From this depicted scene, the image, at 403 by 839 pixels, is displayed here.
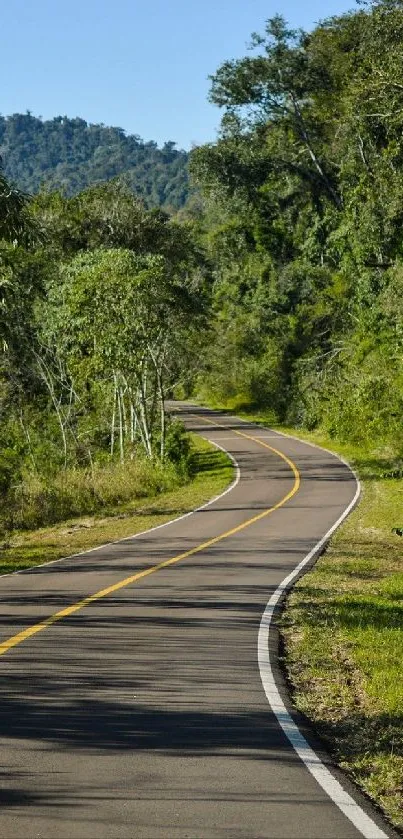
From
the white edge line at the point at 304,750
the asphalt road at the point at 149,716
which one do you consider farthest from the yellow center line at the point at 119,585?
the white edge line at the point at 304,750

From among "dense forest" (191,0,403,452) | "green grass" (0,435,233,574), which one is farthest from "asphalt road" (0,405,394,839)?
"dense forest" (191,0,403,452)

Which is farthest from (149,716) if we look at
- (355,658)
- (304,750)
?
(355,658)

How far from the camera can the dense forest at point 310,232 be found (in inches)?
1965

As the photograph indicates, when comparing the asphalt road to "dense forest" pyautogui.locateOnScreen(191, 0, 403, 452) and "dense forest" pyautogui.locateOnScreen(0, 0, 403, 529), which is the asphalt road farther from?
"dense forest" pyautogui.locateOnScreen(191, 0, 403, 452)

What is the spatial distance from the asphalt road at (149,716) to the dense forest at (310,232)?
28.2 m

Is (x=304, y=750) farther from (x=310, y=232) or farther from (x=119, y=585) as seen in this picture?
(x=310, y=232)

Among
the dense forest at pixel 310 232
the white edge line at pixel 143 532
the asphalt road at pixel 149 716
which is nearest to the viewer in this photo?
the asphalt road at pixel 149 716

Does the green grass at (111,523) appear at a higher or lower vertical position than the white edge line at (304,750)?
lower

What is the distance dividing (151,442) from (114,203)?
11.6 m

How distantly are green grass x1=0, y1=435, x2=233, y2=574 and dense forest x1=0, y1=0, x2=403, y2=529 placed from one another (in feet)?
3.77

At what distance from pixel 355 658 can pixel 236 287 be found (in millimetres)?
73519

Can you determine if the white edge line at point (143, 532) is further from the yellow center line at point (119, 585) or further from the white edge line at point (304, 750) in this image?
Answer: the white edge line at point (304, 750)

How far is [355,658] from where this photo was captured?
1138cm

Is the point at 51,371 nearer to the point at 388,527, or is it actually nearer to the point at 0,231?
the point at 388,527
